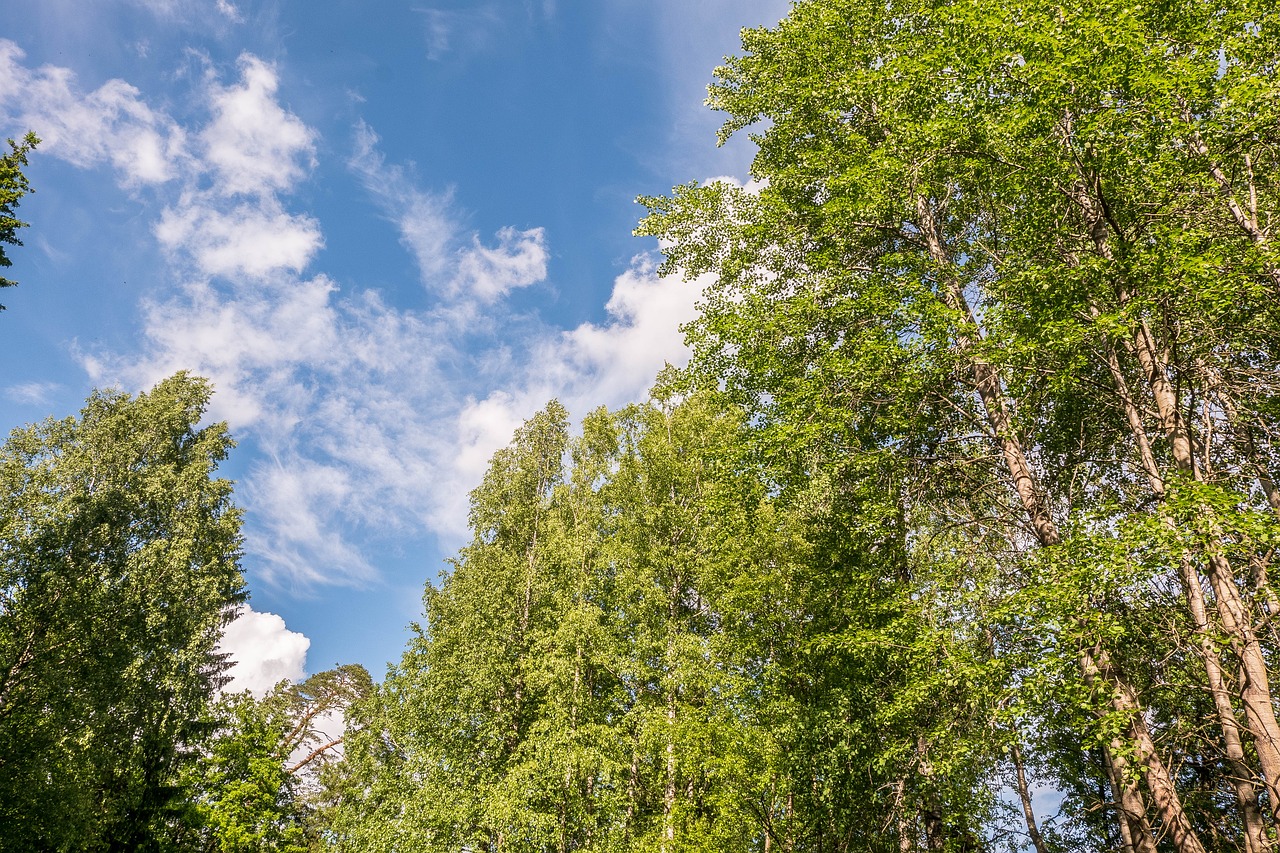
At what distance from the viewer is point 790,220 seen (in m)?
11.9

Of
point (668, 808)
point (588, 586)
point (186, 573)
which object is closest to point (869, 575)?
point (668, 808)

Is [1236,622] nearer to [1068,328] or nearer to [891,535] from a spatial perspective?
[1068,328]

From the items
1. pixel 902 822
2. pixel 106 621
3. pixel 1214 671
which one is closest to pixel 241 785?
pixel 106 621

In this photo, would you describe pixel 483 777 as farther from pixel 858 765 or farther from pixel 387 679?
pixel 858 765

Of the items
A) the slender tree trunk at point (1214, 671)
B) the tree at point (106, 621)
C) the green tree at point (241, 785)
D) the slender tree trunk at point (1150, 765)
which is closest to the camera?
the slender tree trunk at point (1214, 671)

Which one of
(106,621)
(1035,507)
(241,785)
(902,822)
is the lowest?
(902,822)

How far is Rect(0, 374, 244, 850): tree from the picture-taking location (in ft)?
56.9

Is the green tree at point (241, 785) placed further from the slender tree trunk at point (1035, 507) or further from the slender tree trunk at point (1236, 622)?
the slender tree trunk at point (1236, 622)

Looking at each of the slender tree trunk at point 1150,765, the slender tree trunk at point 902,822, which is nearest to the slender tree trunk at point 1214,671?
the slender tree trunk at point 1150,765

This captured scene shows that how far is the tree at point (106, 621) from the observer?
1733 centimetres

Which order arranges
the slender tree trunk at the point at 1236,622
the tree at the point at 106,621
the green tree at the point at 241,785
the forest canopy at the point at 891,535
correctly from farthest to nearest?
the green tree at the point at 241,785, the tree at the point at 106,621, the forest canopy at the point at 891,535, the slender tree trunk at the point at 1236,622

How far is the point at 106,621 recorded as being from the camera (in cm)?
1902

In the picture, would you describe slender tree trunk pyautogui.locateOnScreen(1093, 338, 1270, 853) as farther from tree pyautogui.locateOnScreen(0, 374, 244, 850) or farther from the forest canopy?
tree pyautogui.locateOnScreen(0, 374, 244, 850)

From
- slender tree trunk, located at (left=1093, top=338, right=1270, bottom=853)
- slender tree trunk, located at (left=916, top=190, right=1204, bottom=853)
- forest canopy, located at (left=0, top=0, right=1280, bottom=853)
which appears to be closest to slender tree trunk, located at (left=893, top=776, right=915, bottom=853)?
forest canopy, located at (left=0, top=0, right=1280, bottom=853)
